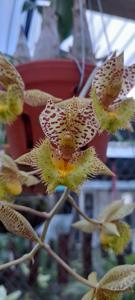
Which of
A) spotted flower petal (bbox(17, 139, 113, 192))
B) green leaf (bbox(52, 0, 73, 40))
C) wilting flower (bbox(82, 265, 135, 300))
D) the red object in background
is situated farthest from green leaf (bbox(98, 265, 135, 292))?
green leaf (bbox(52, 0, 73, 40))

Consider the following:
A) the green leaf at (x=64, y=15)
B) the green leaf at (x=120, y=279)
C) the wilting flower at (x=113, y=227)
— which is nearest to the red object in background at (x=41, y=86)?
the wilting flower at (x=113, y=227)

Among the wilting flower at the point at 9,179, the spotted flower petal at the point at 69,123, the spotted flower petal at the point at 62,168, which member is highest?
the spotted flower petal at the point at 69,123

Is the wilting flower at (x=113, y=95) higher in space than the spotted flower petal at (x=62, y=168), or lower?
higher

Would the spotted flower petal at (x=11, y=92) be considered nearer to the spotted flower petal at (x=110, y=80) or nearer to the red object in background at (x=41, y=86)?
the spotted flower petal at (x=110, y=80)

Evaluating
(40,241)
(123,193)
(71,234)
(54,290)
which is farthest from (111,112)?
(123,193)

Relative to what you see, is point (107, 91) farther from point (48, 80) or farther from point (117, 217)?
point (48, 80)

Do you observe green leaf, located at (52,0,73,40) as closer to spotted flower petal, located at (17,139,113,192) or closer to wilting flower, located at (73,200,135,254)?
wilting flower, located at (73,200,135,254)

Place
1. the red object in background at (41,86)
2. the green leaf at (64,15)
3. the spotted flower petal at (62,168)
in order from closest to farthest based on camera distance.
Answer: the spotted flower petal at (62,168), the red object in background at (41,86), the green leaf at (64,15)

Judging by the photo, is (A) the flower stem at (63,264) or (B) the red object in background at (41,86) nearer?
(A) the flower stem at (63,264)

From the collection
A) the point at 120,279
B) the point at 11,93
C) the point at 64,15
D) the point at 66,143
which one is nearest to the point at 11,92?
the point at 11,93
